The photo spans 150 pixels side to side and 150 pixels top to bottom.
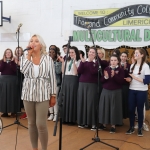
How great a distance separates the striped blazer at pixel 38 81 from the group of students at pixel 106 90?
1.01 m

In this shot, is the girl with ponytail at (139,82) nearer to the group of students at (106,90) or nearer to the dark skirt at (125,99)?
the group of students at (106,90)

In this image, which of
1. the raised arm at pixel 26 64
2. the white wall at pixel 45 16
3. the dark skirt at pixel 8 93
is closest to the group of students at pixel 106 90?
the dark skirt at pixel 8 93

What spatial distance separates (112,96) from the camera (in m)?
3.47

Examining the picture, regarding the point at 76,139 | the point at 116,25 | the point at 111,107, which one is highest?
the point at 116,25

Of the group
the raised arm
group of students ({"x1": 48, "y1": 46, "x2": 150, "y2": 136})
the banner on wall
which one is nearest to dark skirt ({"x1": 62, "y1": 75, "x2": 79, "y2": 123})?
group of students ({"x1": 48, "y1": 46, "x2": 150, "y2": 136})

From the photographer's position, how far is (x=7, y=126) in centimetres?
380

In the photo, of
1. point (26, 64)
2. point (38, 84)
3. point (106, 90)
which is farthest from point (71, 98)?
point (26, 64)

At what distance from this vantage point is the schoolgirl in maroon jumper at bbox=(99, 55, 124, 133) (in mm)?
3432

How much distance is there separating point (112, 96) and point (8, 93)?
188 cm

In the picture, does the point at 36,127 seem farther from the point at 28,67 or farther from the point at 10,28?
the point at 10,28

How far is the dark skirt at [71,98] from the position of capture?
3.86m

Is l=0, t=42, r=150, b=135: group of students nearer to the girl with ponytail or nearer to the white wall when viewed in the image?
the girl with ponytail

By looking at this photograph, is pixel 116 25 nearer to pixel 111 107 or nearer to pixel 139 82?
pixel 139 82

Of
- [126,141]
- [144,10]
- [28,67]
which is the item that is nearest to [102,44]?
[144,10]
